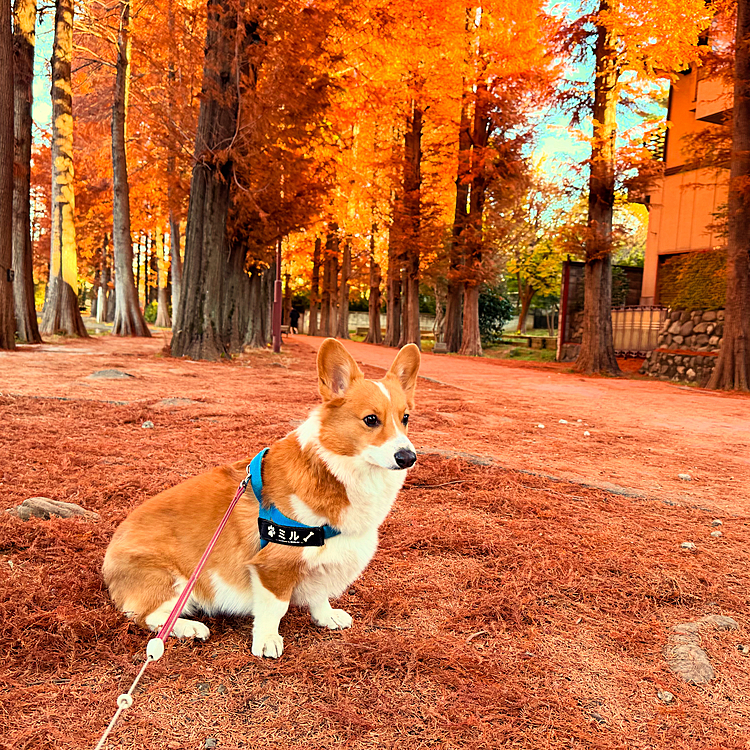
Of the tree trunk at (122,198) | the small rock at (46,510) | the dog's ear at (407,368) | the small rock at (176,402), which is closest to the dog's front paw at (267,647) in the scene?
the dog's ear at (407,368)

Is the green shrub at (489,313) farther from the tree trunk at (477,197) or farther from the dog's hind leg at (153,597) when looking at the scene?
the dog's hind leg at (153,597)

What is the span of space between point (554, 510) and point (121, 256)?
71.3 ft

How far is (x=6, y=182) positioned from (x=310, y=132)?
288 inches

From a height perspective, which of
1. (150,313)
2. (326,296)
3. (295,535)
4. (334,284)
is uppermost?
(334,284)

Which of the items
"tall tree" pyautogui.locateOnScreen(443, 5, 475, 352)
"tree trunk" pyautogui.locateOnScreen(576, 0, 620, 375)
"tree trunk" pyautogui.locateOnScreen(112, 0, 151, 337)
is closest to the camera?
"tree trunk" pyautogui.locateOnScreen(576, 0, 620, 375)

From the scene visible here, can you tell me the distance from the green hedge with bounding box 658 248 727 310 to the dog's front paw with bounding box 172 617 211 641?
56.2ft

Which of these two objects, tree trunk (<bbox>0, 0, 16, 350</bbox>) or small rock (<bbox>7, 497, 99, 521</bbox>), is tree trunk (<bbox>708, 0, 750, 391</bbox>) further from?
tree trunk (<bbox>0, 0, 16, 350</bbox>)

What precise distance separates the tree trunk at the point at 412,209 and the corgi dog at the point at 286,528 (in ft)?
78.3

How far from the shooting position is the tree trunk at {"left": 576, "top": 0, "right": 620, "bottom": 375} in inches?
680

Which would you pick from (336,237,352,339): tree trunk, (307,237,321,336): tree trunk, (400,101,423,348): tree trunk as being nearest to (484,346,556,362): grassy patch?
(400,101,423,348): tree trunk

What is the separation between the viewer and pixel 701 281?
59.8ft

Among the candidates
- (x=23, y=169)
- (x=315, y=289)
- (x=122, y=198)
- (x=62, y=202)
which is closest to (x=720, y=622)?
(x=23, y=169)

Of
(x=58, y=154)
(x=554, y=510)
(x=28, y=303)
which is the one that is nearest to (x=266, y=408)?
(x=554, y=510)

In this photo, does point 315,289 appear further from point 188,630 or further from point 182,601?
point 182,601
